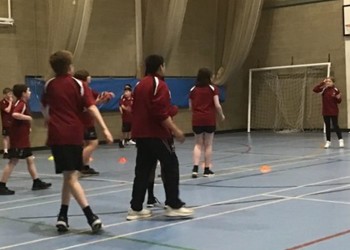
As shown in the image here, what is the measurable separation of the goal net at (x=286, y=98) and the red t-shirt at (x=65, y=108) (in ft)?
51.5

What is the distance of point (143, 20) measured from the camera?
1897cm

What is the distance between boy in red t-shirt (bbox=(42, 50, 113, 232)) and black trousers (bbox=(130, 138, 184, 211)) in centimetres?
64

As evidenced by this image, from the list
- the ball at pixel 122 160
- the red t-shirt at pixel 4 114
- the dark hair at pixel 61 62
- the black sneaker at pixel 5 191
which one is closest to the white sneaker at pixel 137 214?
the dark hair at pixel 61 62

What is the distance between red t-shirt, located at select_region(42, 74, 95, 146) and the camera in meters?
5.53

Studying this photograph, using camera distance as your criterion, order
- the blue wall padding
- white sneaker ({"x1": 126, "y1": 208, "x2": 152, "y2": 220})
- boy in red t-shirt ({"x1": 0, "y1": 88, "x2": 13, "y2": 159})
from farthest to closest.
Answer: the blue wall padding, boy in red t-shirt ({"x1": 0, "y1": 88, "x2": 13, "y2": 159}), white sneaker ({"x1": 126, "y1": 208, "x2": 152, "y2": 220})

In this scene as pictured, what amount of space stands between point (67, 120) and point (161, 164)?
1.17 m

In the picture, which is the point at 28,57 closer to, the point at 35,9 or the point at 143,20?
the point at 35,9

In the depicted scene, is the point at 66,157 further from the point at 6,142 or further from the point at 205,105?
the point at 6,142

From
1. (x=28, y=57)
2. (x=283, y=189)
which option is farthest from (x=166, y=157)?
(x=28, y=57)

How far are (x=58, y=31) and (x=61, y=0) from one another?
2.67ft

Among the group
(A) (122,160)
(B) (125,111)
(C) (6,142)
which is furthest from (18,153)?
(B) (125,111)

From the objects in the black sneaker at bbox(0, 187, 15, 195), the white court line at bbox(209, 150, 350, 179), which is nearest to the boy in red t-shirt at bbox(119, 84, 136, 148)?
the white court line at bbox(209, 150, 350, 179)

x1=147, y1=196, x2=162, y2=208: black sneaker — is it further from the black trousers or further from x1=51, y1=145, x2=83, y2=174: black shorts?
x1=51, y1=145, x2=83, y2=174: black shorts

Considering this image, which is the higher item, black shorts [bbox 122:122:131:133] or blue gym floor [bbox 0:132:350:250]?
black shorts [bbox 122:122:131:133]
